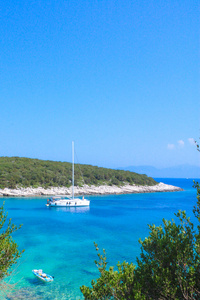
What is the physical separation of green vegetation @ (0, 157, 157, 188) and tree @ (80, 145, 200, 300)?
197 feet

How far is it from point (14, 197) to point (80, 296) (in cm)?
4796

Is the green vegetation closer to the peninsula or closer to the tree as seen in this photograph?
the peninsula

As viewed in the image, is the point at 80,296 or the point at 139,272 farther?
the point at 80,296

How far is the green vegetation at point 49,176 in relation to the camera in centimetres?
6775

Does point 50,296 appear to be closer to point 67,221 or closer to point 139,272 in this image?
point 139,272

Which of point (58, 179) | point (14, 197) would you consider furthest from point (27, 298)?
point (58, 179)

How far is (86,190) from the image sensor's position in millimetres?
72375

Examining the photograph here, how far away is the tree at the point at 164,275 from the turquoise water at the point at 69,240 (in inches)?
369

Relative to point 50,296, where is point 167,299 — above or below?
above

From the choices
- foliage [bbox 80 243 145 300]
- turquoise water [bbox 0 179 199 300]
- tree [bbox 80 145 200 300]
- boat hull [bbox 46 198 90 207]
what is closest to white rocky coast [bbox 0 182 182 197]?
turquoise water [bbox 0 179 199 300]

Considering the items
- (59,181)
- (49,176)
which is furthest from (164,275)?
(49,176)

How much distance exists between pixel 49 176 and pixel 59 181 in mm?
3344

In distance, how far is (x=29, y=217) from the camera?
3966 centimetres

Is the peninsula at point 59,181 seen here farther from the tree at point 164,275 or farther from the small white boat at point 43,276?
the tree at point 164,275
